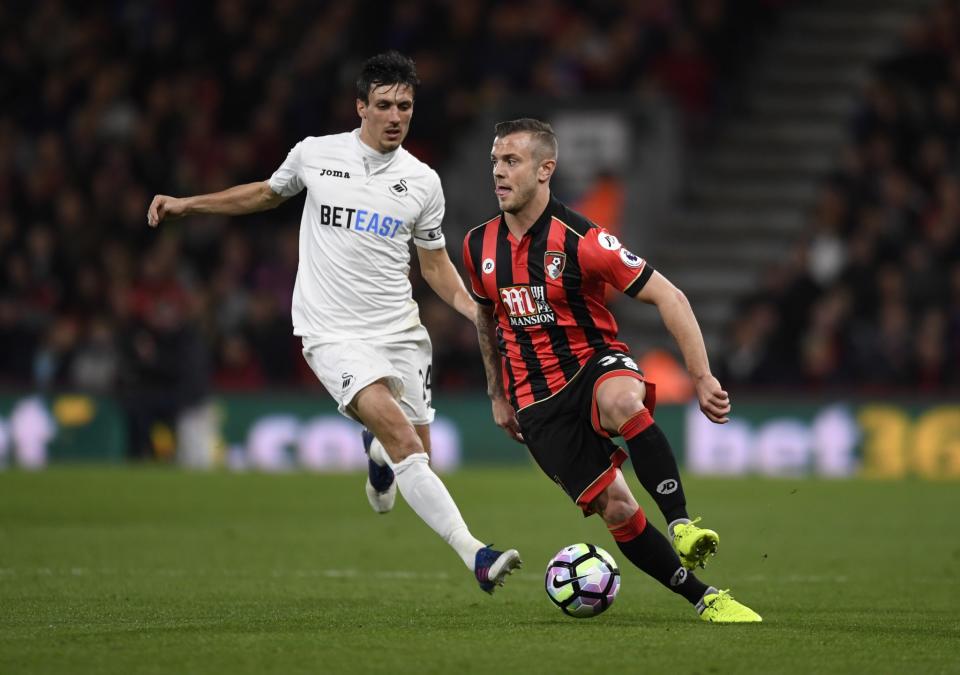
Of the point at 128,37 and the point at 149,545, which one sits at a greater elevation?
the point at 128,37

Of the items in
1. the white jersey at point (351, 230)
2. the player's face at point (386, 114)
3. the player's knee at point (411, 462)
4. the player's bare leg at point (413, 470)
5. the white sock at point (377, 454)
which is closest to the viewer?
the player's bare leg at point (413, 470)

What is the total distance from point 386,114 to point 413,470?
1783 millimetres

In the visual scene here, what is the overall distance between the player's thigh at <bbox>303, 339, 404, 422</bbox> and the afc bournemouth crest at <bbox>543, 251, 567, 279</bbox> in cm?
117

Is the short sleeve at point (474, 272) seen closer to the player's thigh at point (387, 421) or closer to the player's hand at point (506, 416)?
the player's hand at point (506, 416)

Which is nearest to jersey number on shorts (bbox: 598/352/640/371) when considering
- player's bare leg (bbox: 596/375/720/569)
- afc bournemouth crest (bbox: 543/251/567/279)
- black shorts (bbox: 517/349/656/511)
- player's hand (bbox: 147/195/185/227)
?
black shorts (bbox: 517/349/656/511)

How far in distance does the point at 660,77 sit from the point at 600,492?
1572cm

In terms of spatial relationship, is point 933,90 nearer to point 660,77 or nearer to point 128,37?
point 660,77

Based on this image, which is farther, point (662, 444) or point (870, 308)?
point (870, 308)

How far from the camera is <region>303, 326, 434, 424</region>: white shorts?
8188 millimetres

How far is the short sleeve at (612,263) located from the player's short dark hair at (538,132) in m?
0.43

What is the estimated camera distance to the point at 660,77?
22.5m

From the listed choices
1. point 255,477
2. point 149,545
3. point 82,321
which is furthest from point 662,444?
point 82,321

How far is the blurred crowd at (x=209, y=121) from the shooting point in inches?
790

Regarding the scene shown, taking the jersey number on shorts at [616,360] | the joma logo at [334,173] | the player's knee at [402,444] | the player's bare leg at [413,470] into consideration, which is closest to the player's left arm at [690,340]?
the jersey number on shorts at [616,360]
